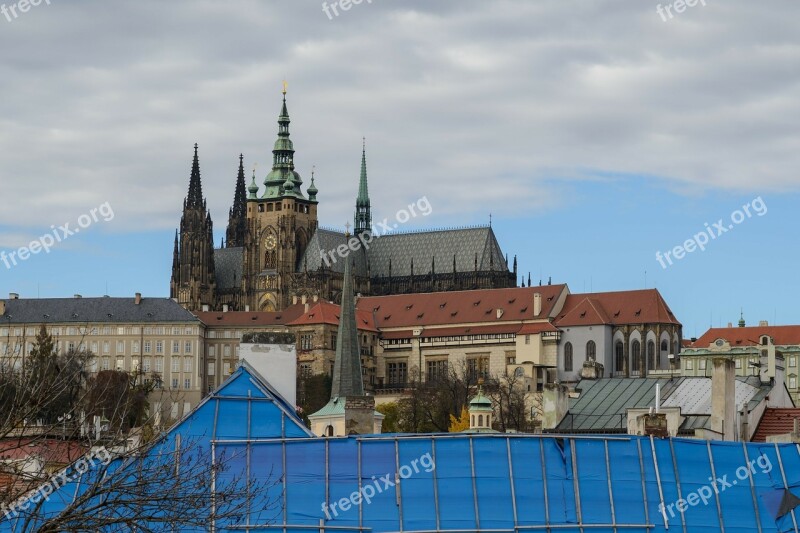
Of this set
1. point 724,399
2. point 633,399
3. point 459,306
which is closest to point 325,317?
point 459,306

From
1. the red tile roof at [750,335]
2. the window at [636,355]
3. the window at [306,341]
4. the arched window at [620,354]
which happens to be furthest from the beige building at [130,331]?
the red tile roof at [750,335]

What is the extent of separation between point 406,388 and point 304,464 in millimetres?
139107

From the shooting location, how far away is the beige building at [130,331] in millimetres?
185750

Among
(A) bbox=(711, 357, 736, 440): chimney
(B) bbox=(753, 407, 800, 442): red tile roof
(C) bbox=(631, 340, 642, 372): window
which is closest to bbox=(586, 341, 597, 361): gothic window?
(C) bbox=(631, 340, 642, 372): window

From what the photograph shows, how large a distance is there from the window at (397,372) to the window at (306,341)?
8.68 m

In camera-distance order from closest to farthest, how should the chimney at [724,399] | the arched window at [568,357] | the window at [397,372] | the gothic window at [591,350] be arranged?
the chimney at [724,399]
the gothic window at [591,350]
the arched window at [568,357]
the window at [397,372]

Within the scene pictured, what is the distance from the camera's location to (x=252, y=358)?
121ft

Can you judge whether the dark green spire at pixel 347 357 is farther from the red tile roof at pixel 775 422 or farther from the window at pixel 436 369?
the window at pixel 436 369

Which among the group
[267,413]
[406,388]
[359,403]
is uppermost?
[406,388]

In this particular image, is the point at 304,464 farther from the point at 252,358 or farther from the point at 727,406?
the point at 727,406

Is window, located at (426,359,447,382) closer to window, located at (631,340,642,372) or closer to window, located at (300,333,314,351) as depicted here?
window, located at (300,333,314,351)

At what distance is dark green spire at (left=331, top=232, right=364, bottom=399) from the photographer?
89.6 meters

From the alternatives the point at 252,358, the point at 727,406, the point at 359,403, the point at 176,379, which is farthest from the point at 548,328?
the point at 252,358

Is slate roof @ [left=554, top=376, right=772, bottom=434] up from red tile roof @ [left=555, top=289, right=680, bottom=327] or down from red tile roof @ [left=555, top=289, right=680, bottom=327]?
down
